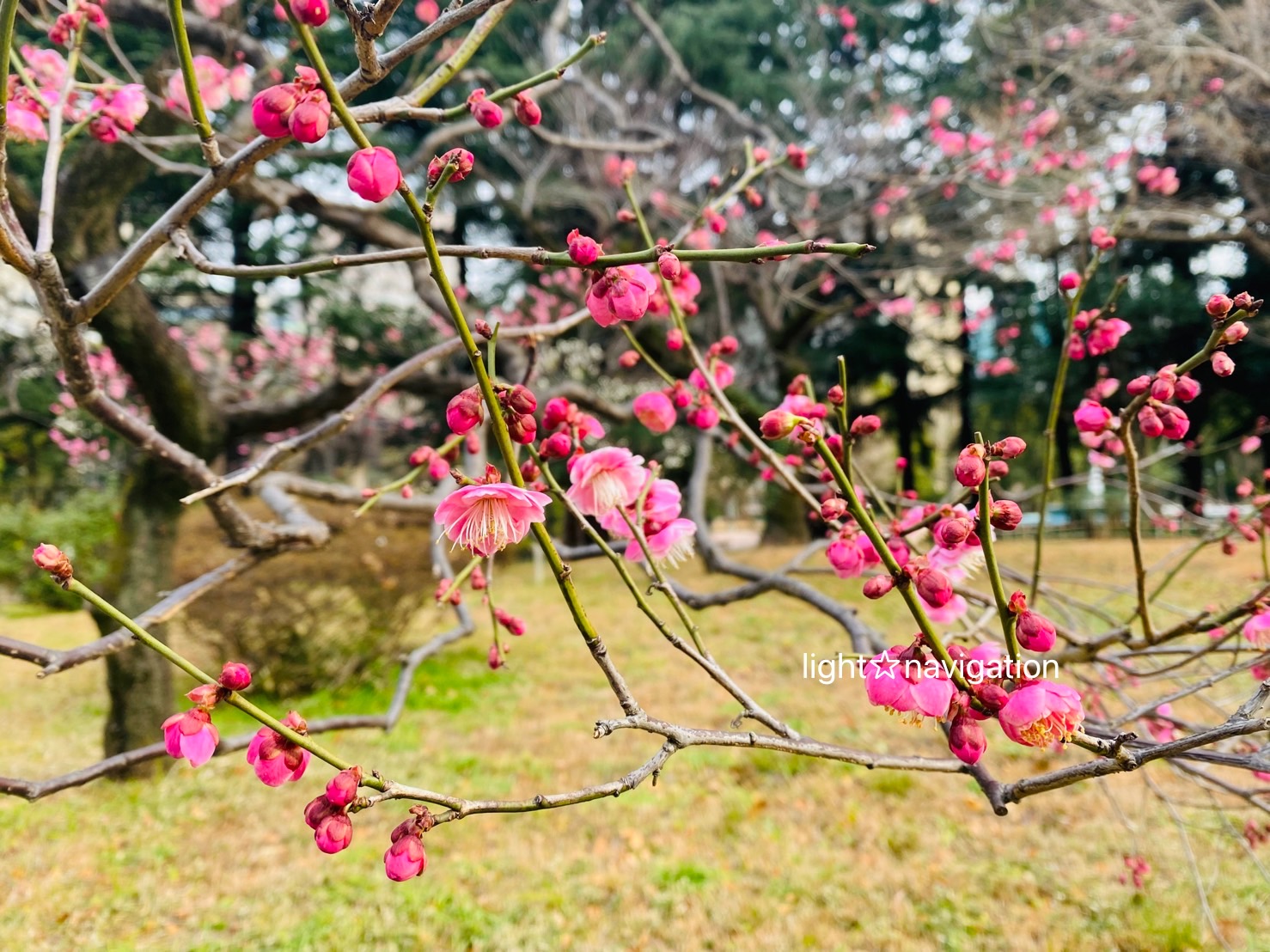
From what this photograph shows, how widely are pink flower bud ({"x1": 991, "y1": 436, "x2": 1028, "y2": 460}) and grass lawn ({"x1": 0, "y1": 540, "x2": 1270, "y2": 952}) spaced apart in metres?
1.60

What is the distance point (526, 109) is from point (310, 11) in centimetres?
35

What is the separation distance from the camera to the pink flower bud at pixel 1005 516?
69cm

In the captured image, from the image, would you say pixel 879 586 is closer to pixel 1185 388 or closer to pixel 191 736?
pixel 1185 388

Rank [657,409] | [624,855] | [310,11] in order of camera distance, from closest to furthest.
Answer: [310,11] < [657,409] < [624,855]

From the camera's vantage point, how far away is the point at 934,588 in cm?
68

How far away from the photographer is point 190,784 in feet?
10.9

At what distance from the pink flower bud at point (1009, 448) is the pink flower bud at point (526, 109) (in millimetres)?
632

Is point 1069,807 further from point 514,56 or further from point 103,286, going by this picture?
point 514,56

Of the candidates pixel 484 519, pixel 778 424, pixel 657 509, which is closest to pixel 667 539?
pixel 657 509

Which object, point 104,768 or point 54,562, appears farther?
point 104,768

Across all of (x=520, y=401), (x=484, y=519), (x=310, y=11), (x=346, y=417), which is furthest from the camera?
(x=346, y=417)

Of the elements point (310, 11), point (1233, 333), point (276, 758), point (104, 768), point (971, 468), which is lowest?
point (104, 768)

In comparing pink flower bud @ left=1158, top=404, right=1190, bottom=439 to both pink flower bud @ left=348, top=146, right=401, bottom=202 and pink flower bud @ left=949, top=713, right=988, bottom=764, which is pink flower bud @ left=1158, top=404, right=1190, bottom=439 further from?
pink flower bud @ left=348, top=146, right=401, bottom=202

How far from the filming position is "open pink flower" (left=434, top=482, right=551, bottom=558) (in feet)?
2.39
